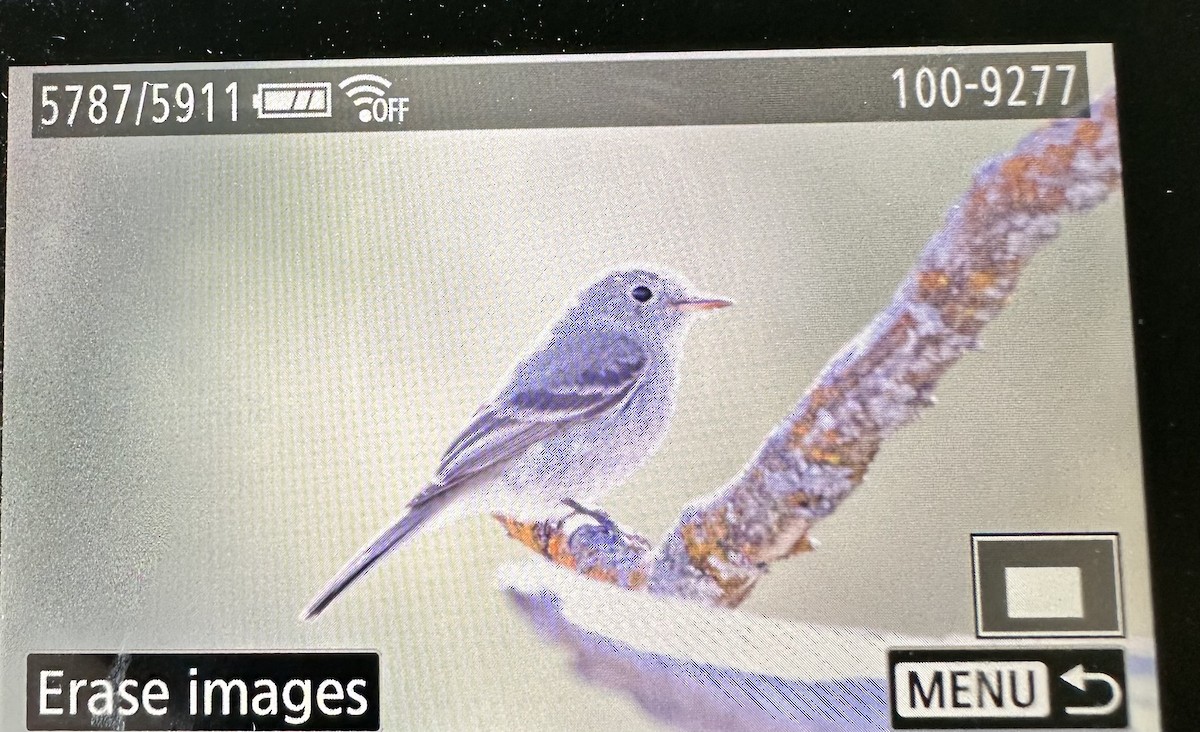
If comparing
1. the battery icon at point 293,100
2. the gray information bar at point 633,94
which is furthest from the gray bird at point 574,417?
the battery icon at point 293,100

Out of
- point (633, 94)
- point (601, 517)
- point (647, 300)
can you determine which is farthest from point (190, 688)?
point (633, 94)

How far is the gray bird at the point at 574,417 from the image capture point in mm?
556

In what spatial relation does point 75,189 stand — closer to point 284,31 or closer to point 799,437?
point 284,31

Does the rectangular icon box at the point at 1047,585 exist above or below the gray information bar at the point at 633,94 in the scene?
below

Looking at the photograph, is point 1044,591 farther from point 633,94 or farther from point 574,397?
point 633,94

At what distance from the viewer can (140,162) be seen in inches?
22.5

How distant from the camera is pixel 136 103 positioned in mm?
575

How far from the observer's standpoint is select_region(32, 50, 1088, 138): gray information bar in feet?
1.87

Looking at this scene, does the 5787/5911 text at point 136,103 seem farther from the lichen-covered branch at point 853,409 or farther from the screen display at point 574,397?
the lichen-covered branch at point 853,409

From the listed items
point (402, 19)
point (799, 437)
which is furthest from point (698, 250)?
point (402, 19)

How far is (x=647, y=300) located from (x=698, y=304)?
0.12ft

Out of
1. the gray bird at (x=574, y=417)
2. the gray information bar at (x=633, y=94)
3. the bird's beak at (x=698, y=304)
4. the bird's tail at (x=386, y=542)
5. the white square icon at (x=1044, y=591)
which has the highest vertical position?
the gray information bar at (x=633, y=94)

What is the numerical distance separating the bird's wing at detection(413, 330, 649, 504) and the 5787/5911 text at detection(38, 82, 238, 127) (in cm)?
29

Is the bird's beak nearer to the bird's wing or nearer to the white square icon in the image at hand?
the bird's wing
